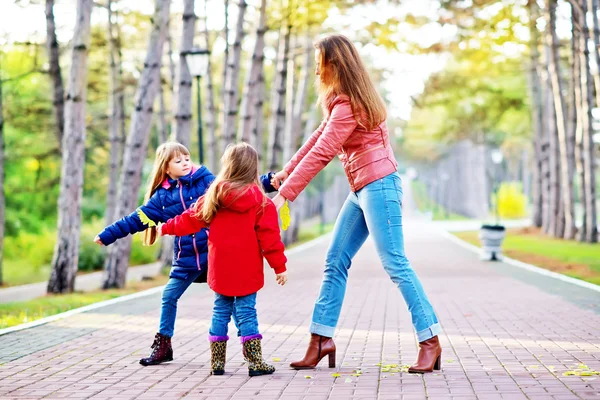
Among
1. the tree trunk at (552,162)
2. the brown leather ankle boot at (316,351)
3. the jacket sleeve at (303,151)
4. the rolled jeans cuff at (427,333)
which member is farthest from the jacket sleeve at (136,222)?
the tree trunk at (552,162)

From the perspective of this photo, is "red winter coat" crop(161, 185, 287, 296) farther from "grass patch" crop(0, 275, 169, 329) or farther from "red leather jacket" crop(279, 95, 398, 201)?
"grass patch" crop(0, 275, 169, 329)

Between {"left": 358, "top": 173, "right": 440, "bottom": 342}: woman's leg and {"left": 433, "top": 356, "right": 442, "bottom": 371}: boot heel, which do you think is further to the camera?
{"left": 433, "top": 356, "right": 442, "bottom": 371}: boot heel

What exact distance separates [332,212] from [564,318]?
68.1 meters

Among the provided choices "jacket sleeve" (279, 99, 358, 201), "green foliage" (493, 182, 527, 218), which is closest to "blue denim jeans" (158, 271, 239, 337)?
"jacket sleeve" (279, 99, 358, 201)

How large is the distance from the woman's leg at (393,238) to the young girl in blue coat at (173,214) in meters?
0.81

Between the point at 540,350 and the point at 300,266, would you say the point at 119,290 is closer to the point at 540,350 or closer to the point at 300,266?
the point at 300,266

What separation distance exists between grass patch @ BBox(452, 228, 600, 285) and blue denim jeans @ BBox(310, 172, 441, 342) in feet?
30.6

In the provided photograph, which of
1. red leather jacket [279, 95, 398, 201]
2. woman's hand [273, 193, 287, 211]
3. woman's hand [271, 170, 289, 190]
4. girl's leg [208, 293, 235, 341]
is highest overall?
red leather jacket [279, 95, 398, 201]

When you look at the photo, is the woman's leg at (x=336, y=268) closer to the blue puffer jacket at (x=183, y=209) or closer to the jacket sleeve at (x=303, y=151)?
the jacket sleeve at (x=303, y=151)

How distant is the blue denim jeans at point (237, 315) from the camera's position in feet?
20.9

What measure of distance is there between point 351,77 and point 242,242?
1.22 meters

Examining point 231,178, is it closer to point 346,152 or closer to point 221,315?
point 346,152

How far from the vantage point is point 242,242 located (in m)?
6.32

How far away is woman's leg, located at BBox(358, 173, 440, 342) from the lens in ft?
20.7
